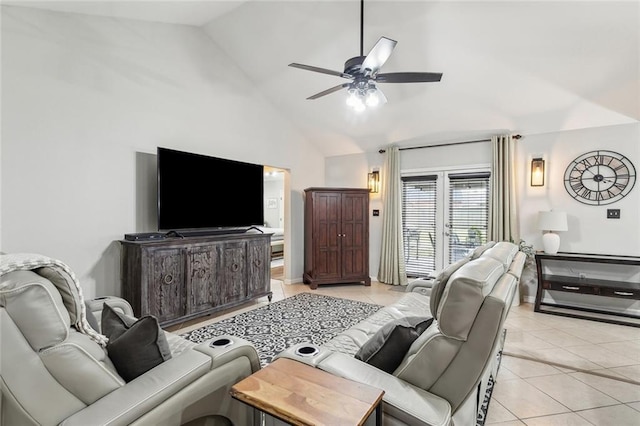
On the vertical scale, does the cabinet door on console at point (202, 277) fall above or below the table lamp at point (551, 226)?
below

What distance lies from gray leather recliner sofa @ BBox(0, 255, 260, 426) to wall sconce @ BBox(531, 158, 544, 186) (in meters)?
4.91

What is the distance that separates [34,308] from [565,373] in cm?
353

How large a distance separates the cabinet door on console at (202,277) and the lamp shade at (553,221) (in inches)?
170

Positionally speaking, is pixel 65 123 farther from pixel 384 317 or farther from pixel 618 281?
pixel 618 281

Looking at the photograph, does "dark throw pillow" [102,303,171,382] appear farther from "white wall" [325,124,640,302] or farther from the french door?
"white wall" [325,124,640,302]

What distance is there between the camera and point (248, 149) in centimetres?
469

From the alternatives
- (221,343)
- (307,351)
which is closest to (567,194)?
(307,351)

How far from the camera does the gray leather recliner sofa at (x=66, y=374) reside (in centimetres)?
95

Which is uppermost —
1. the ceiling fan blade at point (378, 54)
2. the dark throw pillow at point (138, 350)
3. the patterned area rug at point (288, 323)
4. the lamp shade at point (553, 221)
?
the ceiling fan blade at point (378, 54)

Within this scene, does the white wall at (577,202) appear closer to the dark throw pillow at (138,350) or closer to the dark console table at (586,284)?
the dark console table at (586,284)

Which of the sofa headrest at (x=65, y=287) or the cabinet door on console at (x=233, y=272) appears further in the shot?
the cabinet door on console at (x=233, y=272)

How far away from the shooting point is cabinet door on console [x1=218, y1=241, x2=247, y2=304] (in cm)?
382

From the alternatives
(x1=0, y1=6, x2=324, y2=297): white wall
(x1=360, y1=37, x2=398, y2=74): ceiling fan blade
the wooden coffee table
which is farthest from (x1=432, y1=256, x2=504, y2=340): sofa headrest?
(x1=0, y1=6, x2=324, y2=297): white wall

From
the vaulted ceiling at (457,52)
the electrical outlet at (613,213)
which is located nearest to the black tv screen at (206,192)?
the vaulted ceiling at (457,52)
